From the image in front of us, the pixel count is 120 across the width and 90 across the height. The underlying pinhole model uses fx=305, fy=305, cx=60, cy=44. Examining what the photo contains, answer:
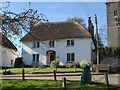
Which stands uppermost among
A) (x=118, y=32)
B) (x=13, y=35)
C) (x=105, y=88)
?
(x=118, y=32)

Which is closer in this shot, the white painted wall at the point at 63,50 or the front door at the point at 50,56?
the white painted wall at the point at 63,50

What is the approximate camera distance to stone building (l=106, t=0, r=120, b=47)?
60.6 m

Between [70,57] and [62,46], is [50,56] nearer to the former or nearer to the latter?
[62,46]

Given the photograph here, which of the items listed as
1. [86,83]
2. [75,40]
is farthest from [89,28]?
[86,83]

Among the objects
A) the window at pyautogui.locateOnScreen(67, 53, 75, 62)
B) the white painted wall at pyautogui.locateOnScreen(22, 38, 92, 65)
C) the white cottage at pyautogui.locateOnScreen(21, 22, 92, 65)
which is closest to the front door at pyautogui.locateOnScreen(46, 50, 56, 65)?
the white cottage at pyautogui.locateOnScreen(21, 22, 92, 65)

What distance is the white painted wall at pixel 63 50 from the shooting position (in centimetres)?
5191

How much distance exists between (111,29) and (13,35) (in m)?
47.8

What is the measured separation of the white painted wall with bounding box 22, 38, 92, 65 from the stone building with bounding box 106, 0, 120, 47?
10.2 metres

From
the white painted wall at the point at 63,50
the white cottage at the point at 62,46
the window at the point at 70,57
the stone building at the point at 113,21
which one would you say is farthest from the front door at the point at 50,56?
the stone building at the point at 113,21

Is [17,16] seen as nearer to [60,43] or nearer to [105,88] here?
[105,88]

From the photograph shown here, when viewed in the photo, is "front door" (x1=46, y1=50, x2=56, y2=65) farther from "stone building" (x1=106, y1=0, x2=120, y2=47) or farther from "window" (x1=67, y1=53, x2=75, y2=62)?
"stone building" (x1=106, y1=0, x2=120, y2=47)

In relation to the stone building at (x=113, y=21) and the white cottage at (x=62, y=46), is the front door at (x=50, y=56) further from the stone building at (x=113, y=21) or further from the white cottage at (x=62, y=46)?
the stone building at (x=113, y=21)

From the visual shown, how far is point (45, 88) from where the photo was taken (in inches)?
697

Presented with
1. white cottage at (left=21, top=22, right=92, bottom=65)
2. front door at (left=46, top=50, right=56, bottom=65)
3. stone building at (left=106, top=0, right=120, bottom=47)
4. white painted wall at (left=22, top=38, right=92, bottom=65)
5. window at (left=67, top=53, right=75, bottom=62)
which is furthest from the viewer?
stone building at (left=106, top=0, right=120, bottom=47)
